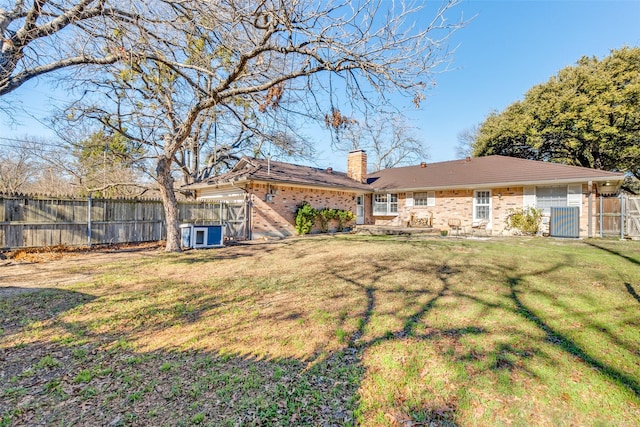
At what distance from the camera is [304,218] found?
49.2ft

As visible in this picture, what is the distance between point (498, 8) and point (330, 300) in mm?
7673

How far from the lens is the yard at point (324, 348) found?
104 inches

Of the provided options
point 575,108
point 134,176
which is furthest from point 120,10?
point 575,108

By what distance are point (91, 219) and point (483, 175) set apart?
1756 cm

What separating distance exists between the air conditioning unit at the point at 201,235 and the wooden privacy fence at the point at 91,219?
2233 millimetres

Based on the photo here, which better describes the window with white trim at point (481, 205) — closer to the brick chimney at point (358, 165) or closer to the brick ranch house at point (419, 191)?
the brick ranch house at point (419, 191)

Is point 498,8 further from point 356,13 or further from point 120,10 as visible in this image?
point 120,10

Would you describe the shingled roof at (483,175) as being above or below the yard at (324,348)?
above

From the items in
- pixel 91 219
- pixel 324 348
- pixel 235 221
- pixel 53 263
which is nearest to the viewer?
pixel 324 348

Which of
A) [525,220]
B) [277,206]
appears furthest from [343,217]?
[525,220]

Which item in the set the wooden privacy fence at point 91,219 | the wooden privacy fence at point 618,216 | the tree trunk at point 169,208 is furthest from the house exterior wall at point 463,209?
the tree trunk at point 169,208

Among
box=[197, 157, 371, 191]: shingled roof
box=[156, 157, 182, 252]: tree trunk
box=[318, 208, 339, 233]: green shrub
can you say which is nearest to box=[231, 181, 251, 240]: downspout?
box=[197, 157, 371, 191]: shingled roof

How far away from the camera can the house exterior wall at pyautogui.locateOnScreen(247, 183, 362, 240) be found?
1377 cm

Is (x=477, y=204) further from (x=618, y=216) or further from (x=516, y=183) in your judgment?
(x=618, y=216)
